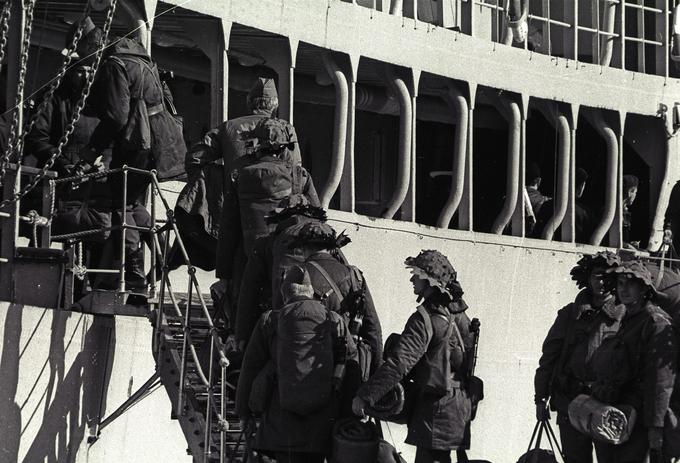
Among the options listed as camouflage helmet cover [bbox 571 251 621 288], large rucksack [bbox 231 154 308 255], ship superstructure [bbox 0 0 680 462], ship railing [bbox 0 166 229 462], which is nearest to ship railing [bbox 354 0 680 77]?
ship superstructure [bbox 0 0 680 462]

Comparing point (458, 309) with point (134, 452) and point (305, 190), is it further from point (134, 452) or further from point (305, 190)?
point (134, 452)

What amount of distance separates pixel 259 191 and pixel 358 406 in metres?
2.88

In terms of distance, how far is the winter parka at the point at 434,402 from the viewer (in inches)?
530

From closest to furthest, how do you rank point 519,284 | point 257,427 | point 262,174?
point 257,427, point 262,174, point 519,284

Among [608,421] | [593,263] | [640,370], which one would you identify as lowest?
[608,421]

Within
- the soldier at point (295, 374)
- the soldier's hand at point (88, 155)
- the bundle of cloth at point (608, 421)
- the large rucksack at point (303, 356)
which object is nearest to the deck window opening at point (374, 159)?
the soldier's hand at point (88, 155)

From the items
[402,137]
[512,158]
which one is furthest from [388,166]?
[402,137]

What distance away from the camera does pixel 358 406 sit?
12758 millimetres

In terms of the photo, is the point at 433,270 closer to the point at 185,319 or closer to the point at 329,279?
the point at 329,279

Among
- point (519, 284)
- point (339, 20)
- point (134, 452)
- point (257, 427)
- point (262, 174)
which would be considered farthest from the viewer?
point (519, 284)

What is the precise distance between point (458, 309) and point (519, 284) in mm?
12139

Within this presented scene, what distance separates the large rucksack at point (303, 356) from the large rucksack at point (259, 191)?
2.53 m

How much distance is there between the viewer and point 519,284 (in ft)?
85.1

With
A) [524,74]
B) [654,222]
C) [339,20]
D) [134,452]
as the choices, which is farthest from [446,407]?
[654,222]
